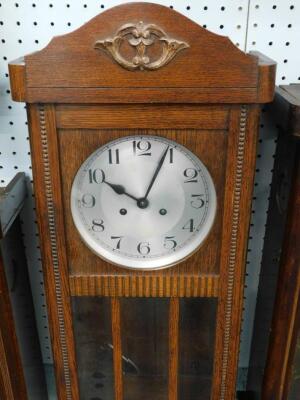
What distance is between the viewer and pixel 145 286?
86cm

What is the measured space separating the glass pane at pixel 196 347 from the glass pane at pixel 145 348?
0.04m

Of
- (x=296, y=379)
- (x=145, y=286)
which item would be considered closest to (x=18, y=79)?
(x=145, y=286)

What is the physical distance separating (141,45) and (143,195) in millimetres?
265

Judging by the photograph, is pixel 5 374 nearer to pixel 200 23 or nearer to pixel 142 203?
pixel 142 203

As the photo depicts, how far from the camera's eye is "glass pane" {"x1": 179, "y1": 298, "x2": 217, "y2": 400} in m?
0.90

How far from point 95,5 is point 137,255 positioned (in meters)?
0.55

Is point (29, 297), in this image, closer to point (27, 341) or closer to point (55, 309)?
point (27, 341)

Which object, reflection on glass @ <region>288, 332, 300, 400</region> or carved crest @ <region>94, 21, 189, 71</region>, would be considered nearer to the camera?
carved crest @ <region>94, 21, 189, 71</region>

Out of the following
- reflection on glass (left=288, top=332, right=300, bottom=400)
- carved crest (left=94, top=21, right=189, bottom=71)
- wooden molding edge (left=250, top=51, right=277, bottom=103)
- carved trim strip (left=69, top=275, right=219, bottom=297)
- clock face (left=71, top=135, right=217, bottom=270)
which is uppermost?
carved crest (left=94, top=21, right=189, bottom=71)

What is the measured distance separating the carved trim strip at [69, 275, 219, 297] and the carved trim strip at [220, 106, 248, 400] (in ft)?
0.10

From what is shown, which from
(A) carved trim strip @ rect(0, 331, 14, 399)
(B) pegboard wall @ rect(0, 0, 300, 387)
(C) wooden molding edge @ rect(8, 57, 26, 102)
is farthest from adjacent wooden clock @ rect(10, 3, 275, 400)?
(B) pegboard wall @ rect(0, 0, 300, 387)

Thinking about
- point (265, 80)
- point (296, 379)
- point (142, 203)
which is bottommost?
point (296, 379)

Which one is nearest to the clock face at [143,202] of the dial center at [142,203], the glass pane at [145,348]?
the dial center at [142,203]

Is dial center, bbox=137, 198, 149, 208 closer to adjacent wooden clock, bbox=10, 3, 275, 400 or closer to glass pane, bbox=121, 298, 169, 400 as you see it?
adjacent wooden clock, bbox=10, 3, 275, 400
